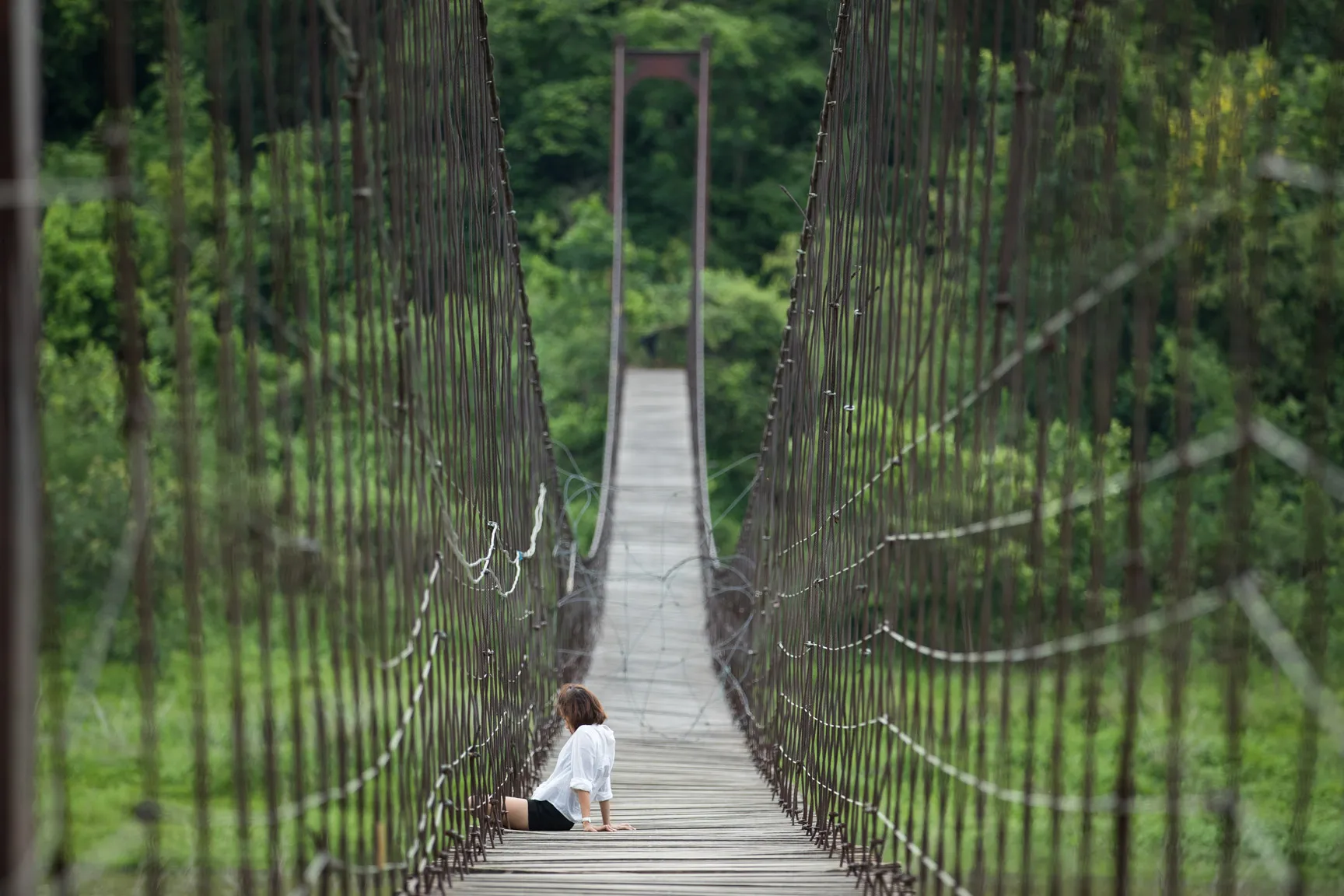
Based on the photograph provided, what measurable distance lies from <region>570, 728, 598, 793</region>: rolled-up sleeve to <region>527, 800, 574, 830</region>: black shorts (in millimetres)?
84

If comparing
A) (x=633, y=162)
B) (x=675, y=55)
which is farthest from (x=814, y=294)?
(x=633, y=162)

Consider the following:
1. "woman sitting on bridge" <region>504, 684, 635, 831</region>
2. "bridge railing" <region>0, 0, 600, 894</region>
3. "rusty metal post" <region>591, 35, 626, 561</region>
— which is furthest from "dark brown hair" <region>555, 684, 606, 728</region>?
"rusty metal post" <region>591, 35, 626, 561</region>

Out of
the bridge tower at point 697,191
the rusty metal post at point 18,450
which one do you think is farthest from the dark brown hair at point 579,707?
the bridge tower at point 697,191

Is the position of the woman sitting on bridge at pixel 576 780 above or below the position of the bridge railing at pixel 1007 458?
below

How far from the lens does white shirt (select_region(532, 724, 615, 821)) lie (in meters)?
3.42

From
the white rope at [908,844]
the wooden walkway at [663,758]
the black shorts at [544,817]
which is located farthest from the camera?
the black shorts at [544,817]

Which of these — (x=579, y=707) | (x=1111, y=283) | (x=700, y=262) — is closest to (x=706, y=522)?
(x=579, y=707)

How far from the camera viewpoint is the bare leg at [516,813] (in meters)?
3.45

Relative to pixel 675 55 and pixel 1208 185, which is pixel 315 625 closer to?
pixel 1208 185

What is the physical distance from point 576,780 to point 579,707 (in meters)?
0.16

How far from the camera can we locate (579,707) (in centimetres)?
346

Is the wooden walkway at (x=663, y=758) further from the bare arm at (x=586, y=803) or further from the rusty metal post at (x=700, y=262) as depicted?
the rusty metal post at (x=700, y=262)

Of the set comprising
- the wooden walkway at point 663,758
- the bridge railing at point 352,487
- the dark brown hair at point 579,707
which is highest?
the bridge railing at point 352,487

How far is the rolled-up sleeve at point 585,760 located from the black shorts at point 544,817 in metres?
0.08
